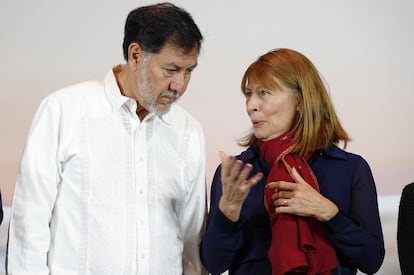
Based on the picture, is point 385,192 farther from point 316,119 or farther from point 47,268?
point 47,268

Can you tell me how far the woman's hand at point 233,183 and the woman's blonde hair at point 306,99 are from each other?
0.24 m

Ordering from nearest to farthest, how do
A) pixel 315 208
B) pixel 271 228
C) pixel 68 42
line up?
pixel 315 208 < pixel 271 228 < pixel 68 42

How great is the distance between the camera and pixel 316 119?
2139mm

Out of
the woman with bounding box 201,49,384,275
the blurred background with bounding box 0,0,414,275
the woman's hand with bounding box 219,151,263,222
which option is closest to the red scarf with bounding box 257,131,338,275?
the woman with bounding box 201,49,384,275

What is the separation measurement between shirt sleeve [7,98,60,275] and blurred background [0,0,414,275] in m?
0.88

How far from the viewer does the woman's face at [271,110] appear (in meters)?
2.15

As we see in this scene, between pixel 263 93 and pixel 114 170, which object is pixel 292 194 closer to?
pixel 263 93

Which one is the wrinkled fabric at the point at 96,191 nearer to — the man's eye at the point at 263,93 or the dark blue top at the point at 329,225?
the dark blue top at the point at 329,225

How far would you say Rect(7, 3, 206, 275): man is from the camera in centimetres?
206

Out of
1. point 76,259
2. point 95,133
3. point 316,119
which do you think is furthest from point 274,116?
point 76,259

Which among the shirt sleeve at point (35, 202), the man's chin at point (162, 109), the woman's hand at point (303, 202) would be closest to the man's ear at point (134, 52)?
the man's chin at point (162, 109)

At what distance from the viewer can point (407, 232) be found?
6.93 feet

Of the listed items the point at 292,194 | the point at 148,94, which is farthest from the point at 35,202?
the point at 292,194

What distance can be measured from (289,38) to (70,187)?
50.9 inches
